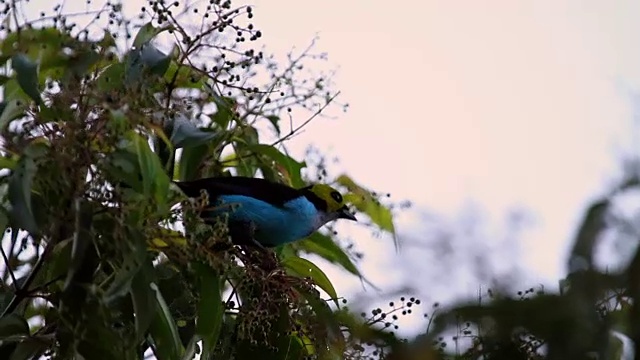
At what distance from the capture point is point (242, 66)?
159 cm

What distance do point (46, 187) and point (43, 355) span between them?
374 millimetres

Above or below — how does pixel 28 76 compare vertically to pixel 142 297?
above

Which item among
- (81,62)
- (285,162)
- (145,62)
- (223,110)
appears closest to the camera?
(81,62)

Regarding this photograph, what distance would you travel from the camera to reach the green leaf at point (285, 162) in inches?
71.7

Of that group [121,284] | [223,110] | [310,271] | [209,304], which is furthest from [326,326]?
[223,110]

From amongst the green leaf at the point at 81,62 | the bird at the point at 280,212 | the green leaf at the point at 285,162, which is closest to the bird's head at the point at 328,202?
the bird at the point at 280,212

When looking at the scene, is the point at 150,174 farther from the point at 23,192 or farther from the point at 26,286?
the point at 26,286

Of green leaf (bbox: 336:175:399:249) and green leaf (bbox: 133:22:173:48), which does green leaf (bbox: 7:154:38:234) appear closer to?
green leaf (bbox: 133:22:173:48)

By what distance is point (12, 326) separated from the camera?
4.50 feet

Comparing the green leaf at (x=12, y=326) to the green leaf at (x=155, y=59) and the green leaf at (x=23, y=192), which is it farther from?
the green leaf at (x=155, y=59)

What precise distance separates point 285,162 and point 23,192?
80cm

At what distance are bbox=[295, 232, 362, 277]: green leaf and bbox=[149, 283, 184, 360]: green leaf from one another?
1.30ft

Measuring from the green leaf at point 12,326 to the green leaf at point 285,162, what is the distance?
606 millimetres

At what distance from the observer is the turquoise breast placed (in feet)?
6.73
